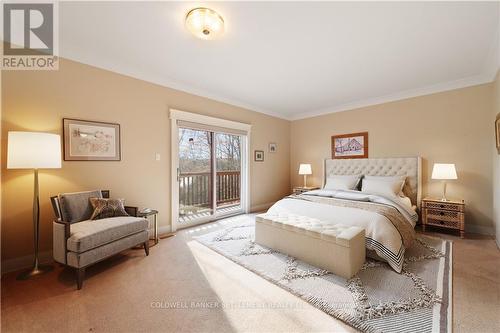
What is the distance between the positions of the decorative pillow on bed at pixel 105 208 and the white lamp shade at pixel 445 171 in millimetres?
4759

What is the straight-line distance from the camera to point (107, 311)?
5.37 ft

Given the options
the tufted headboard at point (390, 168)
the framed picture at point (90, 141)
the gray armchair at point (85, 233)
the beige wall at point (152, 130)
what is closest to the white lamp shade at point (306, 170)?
the tufted headboard at point (390, 168)

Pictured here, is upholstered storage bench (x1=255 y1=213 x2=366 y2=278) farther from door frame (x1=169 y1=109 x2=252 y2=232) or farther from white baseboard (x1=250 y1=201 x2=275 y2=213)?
white baseboard (x1=250 y1=201 x2=275 y2=213)

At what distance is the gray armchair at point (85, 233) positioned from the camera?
1.96 metres

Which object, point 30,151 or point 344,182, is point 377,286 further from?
point 30,151

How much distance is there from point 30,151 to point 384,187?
189 inches

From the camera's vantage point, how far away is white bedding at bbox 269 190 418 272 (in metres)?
2.22

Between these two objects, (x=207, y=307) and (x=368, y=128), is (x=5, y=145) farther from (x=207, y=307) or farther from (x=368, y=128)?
(x=368, y=128)

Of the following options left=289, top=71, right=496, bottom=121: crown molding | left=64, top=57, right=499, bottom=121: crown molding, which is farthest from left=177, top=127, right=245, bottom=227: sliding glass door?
left=289, top=71, right=496, bottom=121: crown molding

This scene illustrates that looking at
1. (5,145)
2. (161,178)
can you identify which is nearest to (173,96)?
(161,178)

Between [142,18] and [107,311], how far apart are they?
2627 mm

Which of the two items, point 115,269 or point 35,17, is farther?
point 115,269

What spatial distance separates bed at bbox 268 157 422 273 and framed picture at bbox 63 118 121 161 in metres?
2.51

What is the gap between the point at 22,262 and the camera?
229 cm
